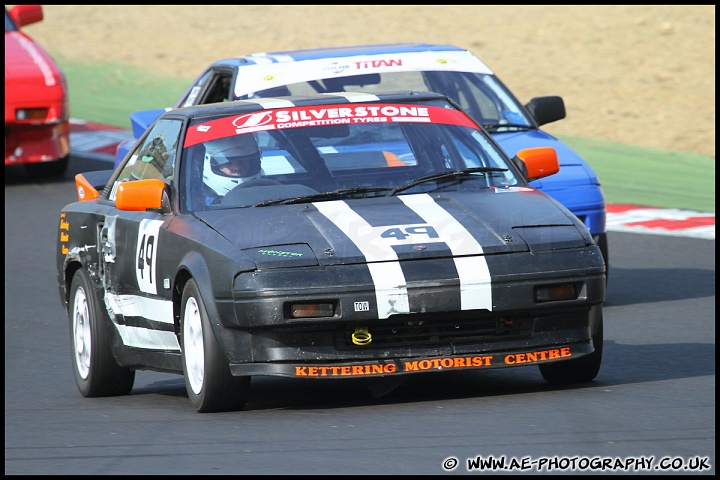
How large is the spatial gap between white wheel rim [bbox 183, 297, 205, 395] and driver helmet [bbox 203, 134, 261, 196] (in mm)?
677

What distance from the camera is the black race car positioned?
6.46m

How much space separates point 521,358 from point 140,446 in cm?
166

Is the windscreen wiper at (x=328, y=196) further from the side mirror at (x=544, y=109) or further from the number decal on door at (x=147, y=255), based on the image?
the side mirror at (x=544, y=109)

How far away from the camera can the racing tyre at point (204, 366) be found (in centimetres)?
658

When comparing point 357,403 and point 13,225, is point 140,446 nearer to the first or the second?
point 357,403

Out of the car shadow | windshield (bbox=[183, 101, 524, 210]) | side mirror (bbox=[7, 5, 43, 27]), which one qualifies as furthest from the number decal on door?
side mirror (bbox=[7, 5, 43, 27])

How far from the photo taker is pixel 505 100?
10.9 metres

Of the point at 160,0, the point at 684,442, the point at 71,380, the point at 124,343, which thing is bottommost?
the point at 160,0

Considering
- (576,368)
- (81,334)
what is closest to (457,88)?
(81,334)

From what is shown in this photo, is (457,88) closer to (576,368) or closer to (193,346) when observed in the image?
(576,368)

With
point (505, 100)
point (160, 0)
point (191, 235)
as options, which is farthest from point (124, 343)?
point (160, 0)

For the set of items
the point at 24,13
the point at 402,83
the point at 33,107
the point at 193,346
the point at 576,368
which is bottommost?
the point at 33,107

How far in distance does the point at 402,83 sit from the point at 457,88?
434mm

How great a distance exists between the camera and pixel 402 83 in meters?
10.7
